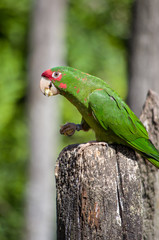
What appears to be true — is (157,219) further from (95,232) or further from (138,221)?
(95,232)

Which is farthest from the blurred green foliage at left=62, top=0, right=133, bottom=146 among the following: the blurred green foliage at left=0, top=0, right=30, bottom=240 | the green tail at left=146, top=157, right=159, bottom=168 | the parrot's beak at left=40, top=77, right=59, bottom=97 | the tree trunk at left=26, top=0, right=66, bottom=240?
the green tail at left=146, top=157, right=159, bottom=168

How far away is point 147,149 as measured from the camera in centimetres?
294

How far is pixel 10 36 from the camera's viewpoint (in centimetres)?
829

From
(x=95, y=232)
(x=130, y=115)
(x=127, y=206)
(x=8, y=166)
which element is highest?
(x=8, y=166)

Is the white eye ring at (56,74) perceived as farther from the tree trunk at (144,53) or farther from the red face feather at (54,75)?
the tree trunk at (144,53)

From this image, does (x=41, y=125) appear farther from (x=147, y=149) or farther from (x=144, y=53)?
(x=147, y=149)

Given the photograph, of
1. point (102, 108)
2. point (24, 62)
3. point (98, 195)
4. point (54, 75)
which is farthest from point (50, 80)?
point (24, 62)

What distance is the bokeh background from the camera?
643cm

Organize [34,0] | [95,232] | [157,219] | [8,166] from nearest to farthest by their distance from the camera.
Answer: [95,232], [157,219], [34,0], [8,166]

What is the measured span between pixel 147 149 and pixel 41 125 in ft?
12.6

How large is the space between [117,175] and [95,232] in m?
0.41

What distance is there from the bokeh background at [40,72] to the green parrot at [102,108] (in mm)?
2671

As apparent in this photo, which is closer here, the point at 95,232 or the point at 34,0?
the point at 95,232

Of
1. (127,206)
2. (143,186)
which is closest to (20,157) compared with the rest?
(143,186)
